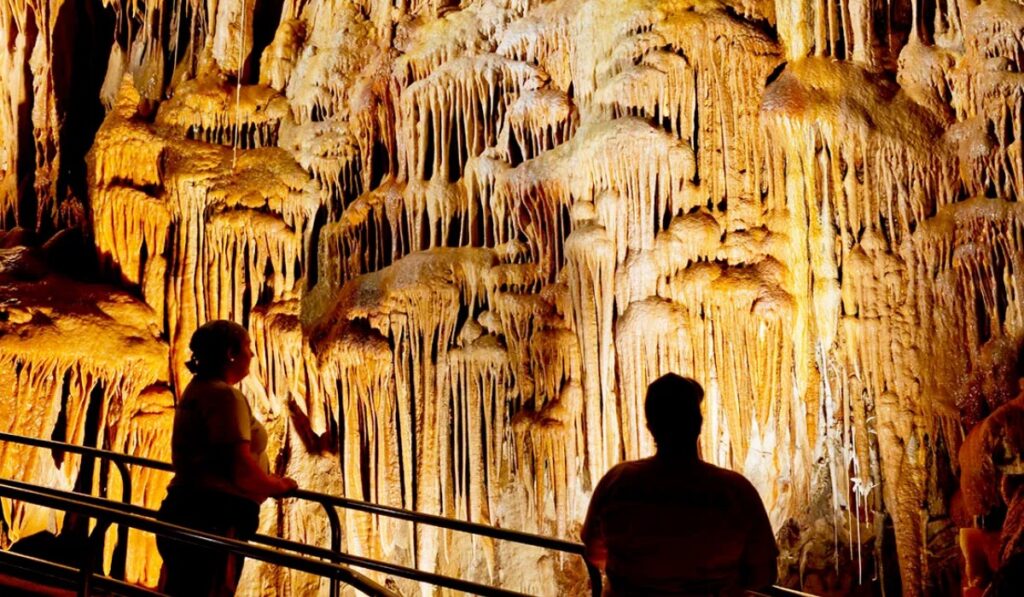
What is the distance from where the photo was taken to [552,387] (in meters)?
6.79

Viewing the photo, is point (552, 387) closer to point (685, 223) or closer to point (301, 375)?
point (685, 223)

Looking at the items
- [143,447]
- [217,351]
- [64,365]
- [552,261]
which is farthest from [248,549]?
[143,447]

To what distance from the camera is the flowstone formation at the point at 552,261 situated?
5.84 metres

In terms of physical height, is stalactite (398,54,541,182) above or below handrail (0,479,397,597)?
above

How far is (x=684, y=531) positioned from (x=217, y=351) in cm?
149

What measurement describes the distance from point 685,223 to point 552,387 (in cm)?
158

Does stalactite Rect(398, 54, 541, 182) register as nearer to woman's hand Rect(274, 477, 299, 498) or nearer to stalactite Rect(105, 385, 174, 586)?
stalactite Rect(105, 385, 174, 586)

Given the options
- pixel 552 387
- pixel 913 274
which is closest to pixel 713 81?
pixel 913 274

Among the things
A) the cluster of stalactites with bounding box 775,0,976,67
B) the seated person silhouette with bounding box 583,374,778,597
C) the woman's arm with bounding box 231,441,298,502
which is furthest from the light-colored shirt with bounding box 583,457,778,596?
the cluster of stalactites with bounding box 775,0,976,67

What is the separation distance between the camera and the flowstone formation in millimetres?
5844

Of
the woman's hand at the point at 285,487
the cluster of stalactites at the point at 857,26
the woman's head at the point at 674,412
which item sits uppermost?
the cluster of stalactites at the point at 857,26

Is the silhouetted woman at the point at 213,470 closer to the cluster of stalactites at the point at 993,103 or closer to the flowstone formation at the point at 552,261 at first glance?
the flowstone formation at the point at 552,261

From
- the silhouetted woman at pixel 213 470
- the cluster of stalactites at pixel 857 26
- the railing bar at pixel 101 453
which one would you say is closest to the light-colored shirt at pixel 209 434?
the silhouetted woman at pixel 213 470

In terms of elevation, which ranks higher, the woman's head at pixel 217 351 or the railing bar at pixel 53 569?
the woman's head at pixel 217 351
